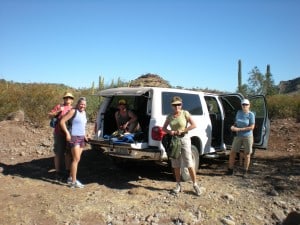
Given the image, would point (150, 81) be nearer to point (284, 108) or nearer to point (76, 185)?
point (284, 108)

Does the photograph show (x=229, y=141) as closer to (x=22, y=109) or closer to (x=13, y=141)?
(x=13, y=141)

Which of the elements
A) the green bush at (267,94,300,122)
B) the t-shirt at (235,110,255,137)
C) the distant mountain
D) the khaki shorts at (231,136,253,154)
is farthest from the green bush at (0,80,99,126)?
the distant mountain

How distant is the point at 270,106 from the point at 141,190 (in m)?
15.5

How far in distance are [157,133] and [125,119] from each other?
1.18m

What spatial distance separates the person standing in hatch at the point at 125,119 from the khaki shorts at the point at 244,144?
2082 mm

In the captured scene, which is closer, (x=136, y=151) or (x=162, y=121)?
(x=136, y=151)

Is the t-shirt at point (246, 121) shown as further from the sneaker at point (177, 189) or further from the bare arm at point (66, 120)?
the bare arm at point (66, 120)

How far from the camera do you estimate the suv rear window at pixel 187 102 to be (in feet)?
25.4

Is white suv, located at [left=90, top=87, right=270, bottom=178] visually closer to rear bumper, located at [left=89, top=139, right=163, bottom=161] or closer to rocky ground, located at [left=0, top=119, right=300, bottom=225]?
rear bumper, located at [left=89, top=139, right=163, bottom=161]

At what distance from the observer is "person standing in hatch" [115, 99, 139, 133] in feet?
26.8

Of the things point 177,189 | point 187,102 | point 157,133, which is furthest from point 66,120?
point 187,102

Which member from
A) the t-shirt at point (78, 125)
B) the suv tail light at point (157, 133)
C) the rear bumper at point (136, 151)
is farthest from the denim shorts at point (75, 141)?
the suv tail light at point (157, 133)

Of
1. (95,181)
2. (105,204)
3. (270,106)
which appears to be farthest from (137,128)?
(270,106)

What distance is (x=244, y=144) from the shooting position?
8.33 metres
